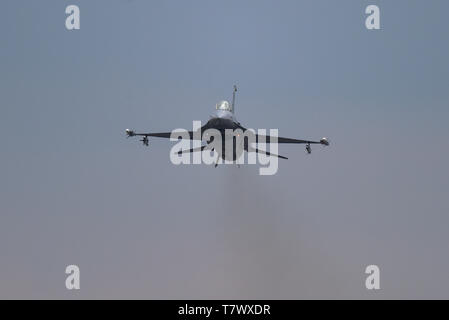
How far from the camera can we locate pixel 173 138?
54688 millimetres
